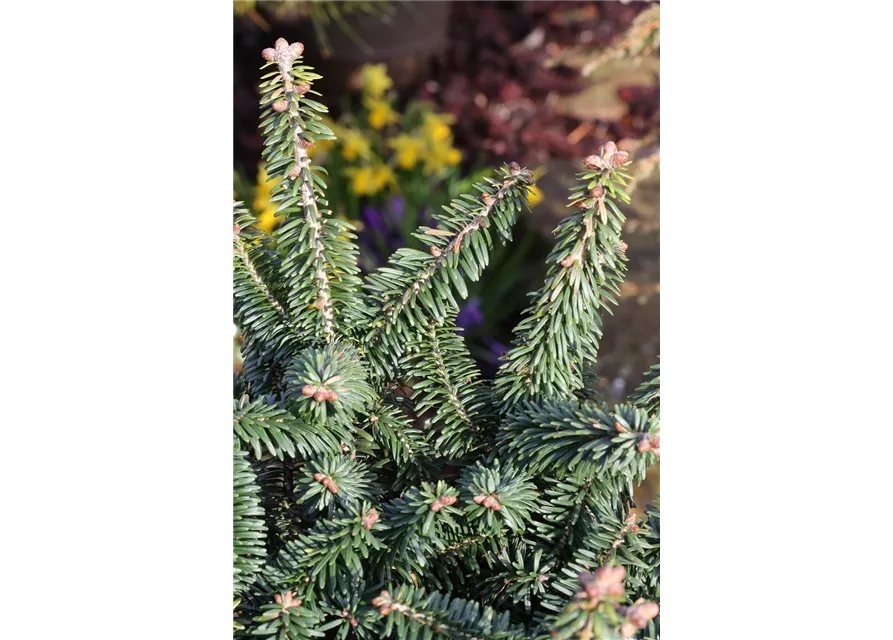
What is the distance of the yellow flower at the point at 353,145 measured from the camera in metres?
1.17

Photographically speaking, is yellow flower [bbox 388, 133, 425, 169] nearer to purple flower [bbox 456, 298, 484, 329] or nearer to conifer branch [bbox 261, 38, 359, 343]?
purple flower [bbox 456, 298, 484, 329]

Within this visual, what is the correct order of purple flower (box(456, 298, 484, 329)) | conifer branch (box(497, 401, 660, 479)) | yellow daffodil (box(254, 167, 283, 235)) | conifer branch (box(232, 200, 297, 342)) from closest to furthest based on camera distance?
1. conifer branch (box(497, 401, 660, 479))
2. conifer branch (box(232, 200, 297, 342))
3. purple flower (box(456, 298, 484, 329))
4. yellow daffodil (box(254, 167, 283, 235))

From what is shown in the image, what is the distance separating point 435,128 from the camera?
1.18m

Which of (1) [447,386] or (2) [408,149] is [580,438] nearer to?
(1) [447,386]

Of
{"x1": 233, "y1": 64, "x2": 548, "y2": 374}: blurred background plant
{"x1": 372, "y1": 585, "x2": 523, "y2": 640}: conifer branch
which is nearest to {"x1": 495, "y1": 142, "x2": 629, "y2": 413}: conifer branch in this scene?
{"x1": 372, "y1": 585, "x2": 523, "y2": 640}: conifer branch

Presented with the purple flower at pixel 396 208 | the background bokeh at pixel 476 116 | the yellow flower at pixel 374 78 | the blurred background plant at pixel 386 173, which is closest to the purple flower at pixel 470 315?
the background bokeh at pixel 476 116

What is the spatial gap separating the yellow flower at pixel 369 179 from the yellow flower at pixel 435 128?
0.09 metres

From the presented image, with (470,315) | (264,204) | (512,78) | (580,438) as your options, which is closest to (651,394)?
(580,438)

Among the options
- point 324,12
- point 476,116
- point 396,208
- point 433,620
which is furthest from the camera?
point 476,116

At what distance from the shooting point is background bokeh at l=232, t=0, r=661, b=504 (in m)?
0.87

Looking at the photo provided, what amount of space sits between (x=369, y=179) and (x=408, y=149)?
0.26 feet

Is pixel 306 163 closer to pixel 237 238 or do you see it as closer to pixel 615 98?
pixel 237 238

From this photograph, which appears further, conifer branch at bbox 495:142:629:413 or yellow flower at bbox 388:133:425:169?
yellow flower at bbox 388:133:425:169
